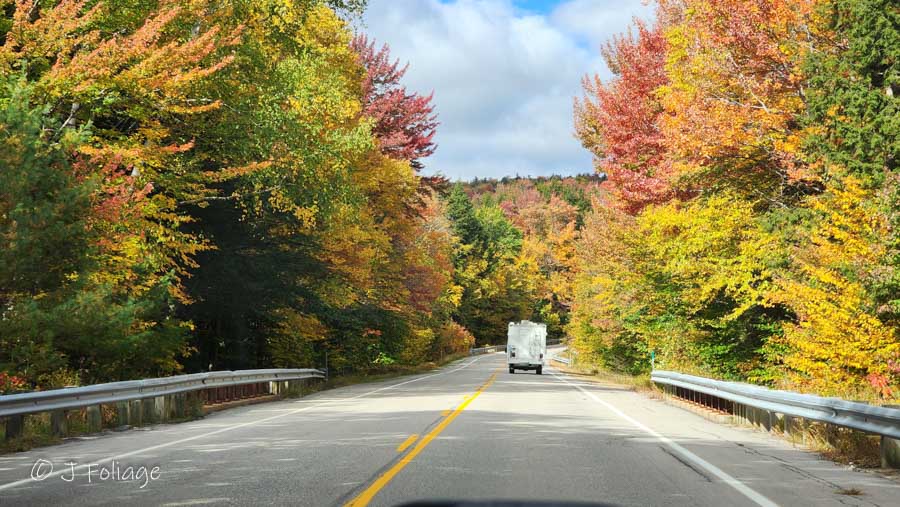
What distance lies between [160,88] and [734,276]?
15030 millimetres

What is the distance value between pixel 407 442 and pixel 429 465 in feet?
7.45

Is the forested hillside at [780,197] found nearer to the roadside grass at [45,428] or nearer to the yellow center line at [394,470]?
the yellow center line at [394,470]

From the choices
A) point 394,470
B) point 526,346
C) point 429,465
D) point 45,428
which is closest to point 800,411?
point 429,465

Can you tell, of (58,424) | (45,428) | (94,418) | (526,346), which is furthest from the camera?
(526,346)

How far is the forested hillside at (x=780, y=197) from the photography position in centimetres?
1588

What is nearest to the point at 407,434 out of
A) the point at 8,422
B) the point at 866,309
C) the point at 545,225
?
the point at 8,422

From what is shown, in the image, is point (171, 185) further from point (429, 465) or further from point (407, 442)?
point (429, 465)

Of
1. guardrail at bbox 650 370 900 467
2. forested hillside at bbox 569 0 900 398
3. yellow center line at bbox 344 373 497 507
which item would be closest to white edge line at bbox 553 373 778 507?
guardrail at bbox 650 370 900 467

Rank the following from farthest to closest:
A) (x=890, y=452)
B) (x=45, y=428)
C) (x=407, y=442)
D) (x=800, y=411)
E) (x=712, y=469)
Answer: (x=45, y=428), (x=800, y=411), (x=407, y=442), (x=890, y=452), (x=712, y=469)

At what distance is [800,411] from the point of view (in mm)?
11930

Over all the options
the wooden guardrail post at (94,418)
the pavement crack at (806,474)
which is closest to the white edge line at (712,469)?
the pavement crack at (806,474)

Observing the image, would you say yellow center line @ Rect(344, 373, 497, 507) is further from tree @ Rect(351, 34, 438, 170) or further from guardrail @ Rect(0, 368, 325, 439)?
tree @ Rect(351, 34, 438, 170)

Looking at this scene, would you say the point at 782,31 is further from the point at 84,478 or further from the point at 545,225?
the point at 545,225

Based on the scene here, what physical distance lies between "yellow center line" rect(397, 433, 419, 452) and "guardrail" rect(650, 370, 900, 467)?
564cm
